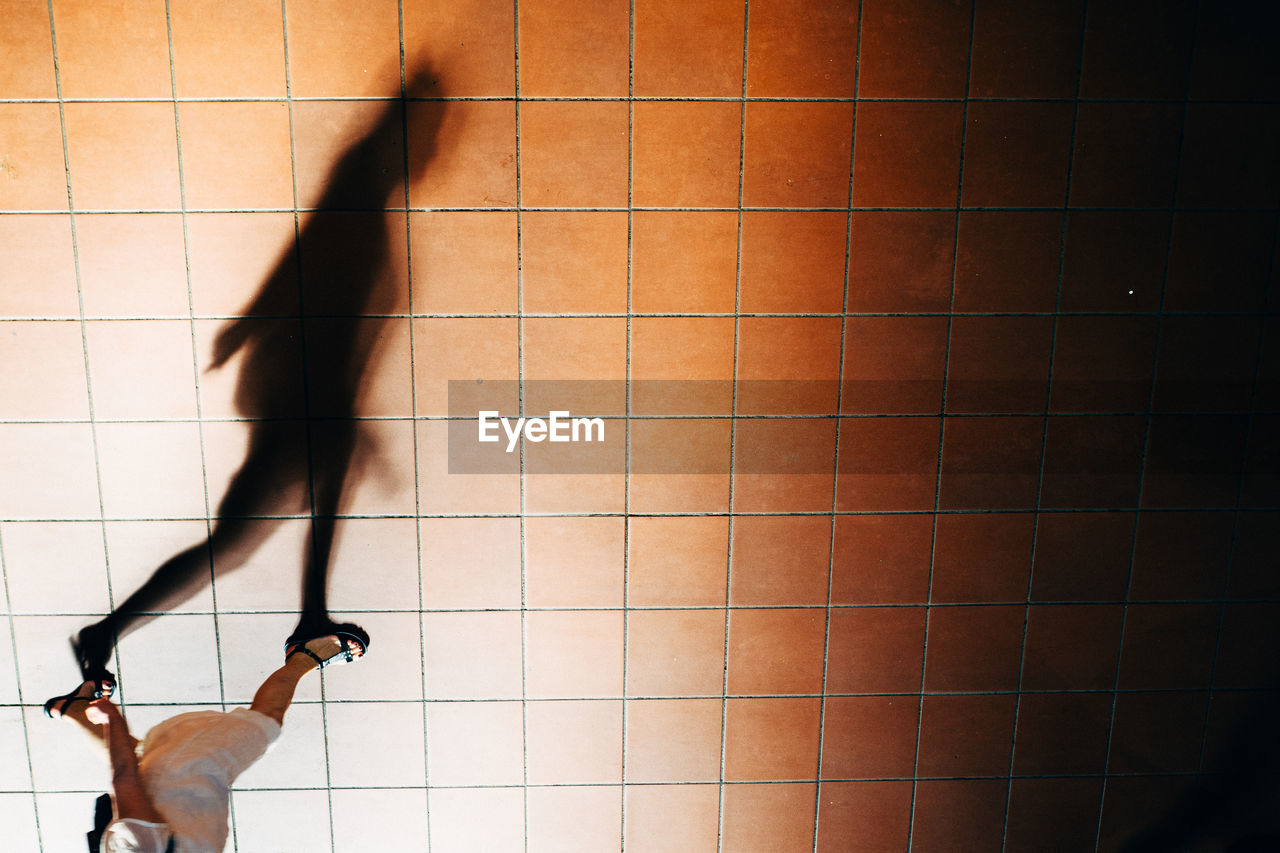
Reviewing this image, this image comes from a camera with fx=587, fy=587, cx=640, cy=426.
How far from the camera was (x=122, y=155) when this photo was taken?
6.90ft

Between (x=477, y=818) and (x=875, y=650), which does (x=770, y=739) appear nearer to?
(x=875, y=650)

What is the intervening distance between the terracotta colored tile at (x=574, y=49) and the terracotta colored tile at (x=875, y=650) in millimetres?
2209

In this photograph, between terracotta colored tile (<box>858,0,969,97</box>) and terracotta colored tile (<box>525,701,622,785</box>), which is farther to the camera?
terracotta colored tile (<box>525,701,622,785</box>)

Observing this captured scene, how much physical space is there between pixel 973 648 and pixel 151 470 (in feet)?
10.8

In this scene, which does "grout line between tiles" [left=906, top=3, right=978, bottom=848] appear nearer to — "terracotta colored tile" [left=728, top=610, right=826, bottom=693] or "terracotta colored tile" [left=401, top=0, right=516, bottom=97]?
"terracotta colored tile" [left=728, top=610, right=826, bottom=693]

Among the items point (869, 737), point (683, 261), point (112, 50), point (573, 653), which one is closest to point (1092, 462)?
point (869, 737)

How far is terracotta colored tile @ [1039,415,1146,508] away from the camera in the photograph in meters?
2.31

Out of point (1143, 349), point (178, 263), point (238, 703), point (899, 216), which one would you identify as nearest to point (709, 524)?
point (899, 216)

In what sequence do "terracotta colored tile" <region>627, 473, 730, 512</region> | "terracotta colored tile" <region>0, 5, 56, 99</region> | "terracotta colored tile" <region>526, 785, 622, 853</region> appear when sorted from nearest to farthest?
"terracotta colored tile" <region>0, 5, 56, 99</region>, "terracotta colored tile" <region>627, 473, 730, 512</region>, "terracotta colored tile" <region>526, 785, 622, 853</region>

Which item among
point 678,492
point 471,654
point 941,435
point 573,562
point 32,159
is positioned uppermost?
point 32,159

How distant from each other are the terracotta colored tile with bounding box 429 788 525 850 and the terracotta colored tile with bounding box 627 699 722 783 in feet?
1.61

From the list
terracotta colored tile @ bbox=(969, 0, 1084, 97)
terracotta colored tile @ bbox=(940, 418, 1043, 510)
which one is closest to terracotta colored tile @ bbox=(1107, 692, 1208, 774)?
terracotta colored tile @ bbox=(940, 418, 1043, 510)

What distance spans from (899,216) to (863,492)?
3.47 ft

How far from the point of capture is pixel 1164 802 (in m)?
2.48
